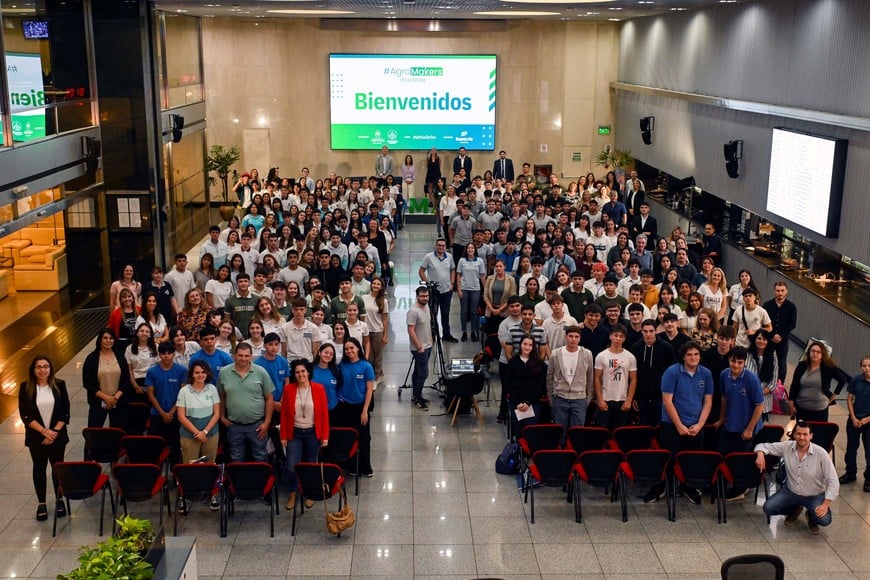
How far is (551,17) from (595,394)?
17210mm

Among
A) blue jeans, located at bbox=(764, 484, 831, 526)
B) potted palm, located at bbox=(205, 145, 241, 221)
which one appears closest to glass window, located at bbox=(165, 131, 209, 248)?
potted palm, located at bbox=(205, 145, 241, 221)

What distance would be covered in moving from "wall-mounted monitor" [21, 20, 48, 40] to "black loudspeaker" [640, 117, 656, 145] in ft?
45.6

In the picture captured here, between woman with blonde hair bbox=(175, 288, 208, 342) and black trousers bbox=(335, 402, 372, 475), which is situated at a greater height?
woman with blonde hair bbox=(175, 288, 208, 342)

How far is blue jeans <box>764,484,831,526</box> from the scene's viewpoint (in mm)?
8594

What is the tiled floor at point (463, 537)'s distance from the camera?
8.20 m

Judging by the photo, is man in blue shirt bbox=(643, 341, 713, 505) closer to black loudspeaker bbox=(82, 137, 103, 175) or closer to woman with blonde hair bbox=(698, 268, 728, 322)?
woman with blonde hair bbox=(698, 268, 728, 322)

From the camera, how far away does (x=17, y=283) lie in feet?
59.9

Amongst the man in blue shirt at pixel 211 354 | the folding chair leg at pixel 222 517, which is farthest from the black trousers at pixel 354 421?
the folding chair leg at pixel 222 517

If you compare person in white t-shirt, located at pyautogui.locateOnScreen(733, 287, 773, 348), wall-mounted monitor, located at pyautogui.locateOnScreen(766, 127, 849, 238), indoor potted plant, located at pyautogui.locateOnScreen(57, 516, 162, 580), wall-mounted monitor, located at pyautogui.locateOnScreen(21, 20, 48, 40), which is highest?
wall-mounted monitor, located at pyautogui.locateOnScreen(21, 20, 48, 40)

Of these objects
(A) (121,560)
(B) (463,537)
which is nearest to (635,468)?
(B) (463,537)

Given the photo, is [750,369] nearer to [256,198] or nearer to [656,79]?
[256,198]

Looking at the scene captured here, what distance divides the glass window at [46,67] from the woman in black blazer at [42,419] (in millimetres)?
5738

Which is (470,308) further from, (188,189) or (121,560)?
(188,189)

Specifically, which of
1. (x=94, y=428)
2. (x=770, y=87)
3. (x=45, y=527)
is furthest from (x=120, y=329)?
(x=770, y=87)
